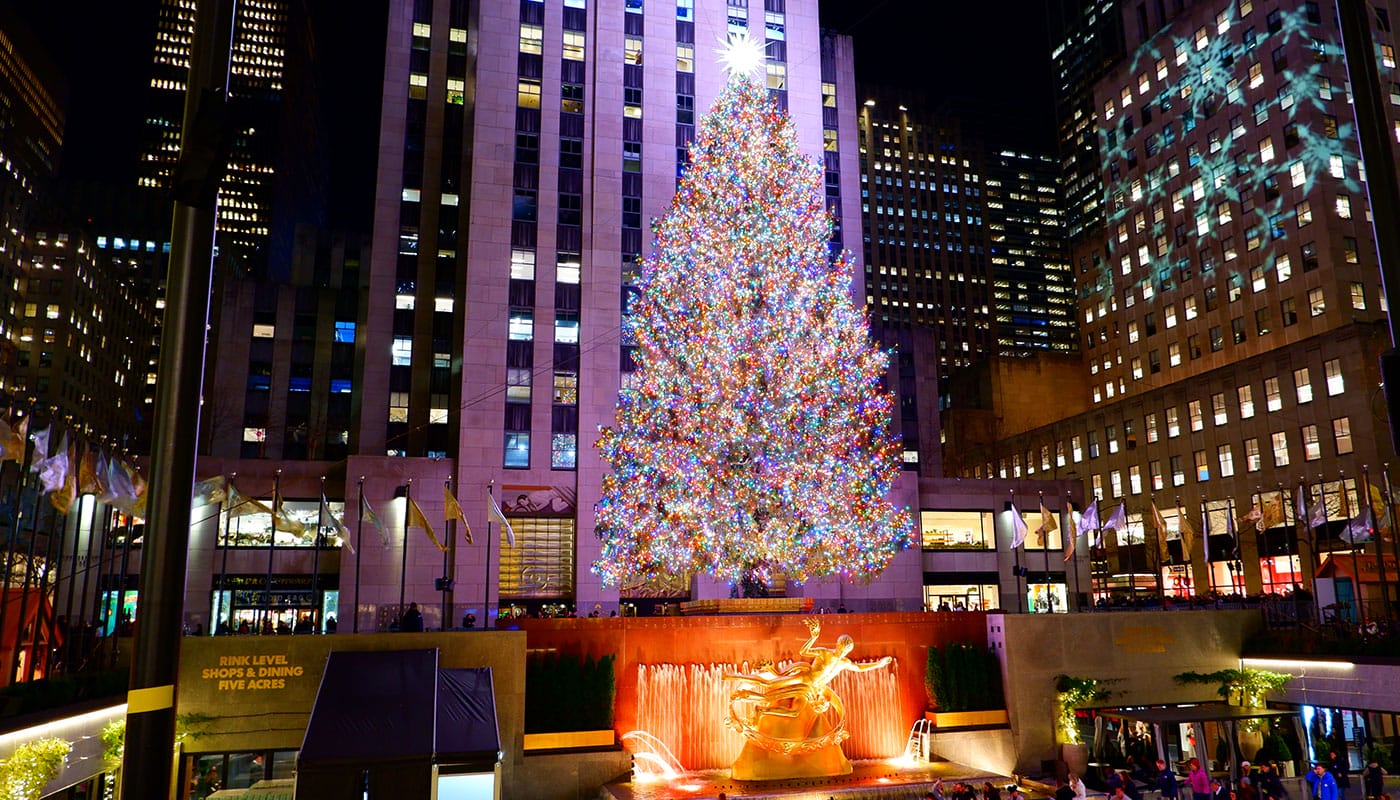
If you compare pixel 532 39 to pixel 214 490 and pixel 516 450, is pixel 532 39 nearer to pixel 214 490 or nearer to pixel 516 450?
pixel 516 450

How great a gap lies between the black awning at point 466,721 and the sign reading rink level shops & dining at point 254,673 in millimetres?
4321

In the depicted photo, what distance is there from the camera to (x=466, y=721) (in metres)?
22.1

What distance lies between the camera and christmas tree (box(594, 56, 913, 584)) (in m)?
34.1

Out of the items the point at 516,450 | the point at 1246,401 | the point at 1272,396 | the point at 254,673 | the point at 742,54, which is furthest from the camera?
the point at 1246,401

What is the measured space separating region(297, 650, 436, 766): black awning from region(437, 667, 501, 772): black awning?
0.48 meters

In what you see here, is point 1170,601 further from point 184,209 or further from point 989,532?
point 184,209

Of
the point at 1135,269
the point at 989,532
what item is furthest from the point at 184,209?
the point at 1135,269

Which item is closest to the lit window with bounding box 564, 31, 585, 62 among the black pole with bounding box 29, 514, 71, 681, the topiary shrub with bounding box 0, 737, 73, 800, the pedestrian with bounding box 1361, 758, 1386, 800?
the black pole with bounding box 29, 514, 71, 681

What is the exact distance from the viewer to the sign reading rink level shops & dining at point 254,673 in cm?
2448

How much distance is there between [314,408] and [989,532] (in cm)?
5102

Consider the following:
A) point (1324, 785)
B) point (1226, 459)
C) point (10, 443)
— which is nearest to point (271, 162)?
point (1226, 459)

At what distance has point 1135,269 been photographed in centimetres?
9056

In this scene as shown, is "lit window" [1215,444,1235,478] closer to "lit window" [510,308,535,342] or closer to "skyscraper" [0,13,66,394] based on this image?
"lit window" [510,308,535,342]

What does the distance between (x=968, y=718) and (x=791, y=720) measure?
763cm
